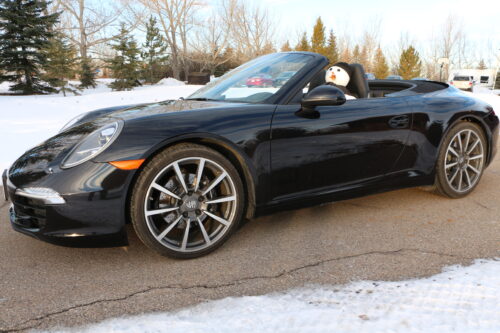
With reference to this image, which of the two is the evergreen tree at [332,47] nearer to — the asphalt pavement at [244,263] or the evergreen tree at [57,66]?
the evergreen tree at [57,66]

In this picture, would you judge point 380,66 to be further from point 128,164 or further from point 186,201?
point 128,164

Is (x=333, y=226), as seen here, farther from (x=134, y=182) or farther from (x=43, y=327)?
(x=43, y=327)

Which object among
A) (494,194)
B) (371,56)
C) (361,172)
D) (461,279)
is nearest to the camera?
(461,279)

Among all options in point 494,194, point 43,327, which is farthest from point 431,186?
point 43,327

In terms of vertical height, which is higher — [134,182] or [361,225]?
[134,182]

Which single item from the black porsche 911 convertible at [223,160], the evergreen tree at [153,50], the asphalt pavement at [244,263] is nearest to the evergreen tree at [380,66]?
the evergreen tree at [153,50]

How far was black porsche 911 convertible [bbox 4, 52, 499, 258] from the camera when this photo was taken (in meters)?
2.27

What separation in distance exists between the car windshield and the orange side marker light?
1.02m

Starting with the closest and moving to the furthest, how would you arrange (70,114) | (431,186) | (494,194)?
1. (431,186)
2. (494,194)
3. (70,114)

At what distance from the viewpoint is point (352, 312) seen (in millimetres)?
1909

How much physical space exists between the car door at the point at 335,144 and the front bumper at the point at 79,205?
1.03m

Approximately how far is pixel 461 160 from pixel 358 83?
119 centimetres

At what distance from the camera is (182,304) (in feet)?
6.70

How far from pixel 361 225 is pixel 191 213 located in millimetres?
1420
